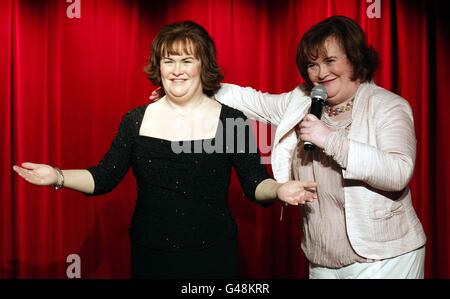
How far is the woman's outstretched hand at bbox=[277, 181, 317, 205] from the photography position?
1.80m

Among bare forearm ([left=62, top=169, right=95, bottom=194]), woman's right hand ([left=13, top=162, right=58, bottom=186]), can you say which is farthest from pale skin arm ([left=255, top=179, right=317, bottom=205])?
woman's right hand ([left=13, top=162, right=58, bottom=186])

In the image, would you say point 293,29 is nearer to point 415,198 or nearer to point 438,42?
point 438,42

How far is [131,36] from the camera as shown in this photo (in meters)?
3.05

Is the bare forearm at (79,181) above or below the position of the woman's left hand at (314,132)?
below

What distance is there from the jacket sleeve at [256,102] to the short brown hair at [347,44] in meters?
0.27

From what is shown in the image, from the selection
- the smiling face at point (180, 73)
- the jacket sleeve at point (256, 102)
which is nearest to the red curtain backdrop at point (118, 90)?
the jacket sleeve at point (256, 102)

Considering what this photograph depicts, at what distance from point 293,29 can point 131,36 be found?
2.80 feet

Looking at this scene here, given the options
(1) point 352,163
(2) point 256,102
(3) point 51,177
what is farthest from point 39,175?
(1) point 352,163

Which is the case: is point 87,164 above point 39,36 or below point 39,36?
below

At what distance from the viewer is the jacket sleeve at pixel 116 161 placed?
1957mm

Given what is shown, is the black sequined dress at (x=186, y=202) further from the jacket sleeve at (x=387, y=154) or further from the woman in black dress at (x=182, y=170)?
the jacket sleeve at (x=387, y=154)

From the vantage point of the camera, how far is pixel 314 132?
1.81 m

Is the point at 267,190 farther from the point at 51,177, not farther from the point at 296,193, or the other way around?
the point at 51,177
